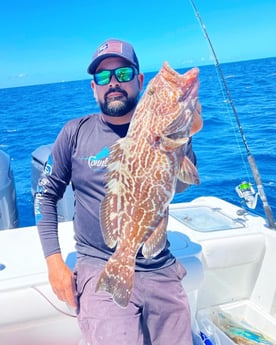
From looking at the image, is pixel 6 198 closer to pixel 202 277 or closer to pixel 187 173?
pixel 202 277

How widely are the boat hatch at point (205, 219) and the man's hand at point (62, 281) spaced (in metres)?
1.44

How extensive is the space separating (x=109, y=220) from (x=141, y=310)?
640 millimetres

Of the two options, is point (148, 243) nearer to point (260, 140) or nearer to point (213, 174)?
point (213, 174)

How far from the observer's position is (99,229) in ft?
7.88

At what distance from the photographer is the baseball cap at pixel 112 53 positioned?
2.43 metres

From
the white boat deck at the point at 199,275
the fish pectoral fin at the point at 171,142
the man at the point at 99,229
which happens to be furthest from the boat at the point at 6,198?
the fish pectoral fin at the point at 171,142

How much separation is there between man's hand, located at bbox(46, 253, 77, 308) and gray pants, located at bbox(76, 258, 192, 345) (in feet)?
0.17

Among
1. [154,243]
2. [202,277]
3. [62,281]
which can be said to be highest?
[154,243]

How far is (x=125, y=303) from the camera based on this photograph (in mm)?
2027

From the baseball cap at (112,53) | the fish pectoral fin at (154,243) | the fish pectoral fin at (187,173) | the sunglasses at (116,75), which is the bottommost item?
the fish pectoral fin at (154,243)

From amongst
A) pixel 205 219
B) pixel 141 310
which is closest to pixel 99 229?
pixel 141 310

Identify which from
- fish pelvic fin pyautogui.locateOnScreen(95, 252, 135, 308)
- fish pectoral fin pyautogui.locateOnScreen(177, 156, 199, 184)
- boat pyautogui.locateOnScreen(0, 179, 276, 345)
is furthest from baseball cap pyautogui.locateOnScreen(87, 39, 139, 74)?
boat pyautogui.locateOnScreen(0, 179, 276, 345)

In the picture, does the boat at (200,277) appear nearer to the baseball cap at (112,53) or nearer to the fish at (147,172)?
the fish at (147,172)

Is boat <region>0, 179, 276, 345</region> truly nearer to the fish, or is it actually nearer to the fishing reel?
the fishing reel
